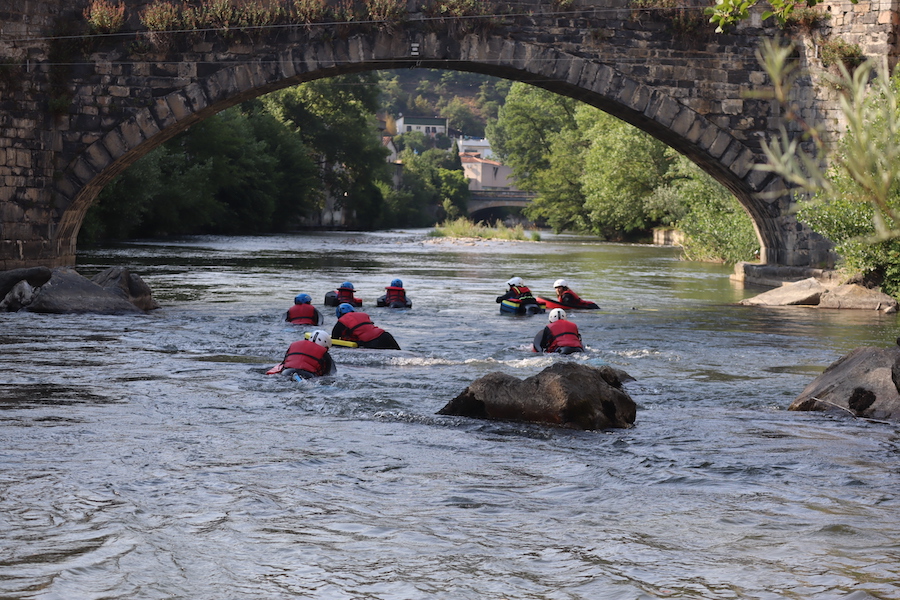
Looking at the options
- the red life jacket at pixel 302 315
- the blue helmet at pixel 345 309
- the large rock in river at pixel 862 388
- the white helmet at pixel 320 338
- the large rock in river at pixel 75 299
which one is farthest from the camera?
the large rock in river at pixel 75 299

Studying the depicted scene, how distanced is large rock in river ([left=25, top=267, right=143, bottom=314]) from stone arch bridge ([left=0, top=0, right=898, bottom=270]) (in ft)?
12.4

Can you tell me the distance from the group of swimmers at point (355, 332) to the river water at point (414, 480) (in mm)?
221

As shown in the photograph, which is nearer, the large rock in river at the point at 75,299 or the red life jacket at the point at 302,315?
the red life jacket at the point at 302,315

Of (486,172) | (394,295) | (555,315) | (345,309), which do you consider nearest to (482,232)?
(394,295)

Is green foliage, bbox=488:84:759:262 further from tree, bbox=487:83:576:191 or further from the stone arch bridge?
the stone arch bridge

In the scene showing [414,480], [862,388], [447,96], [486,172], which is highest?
[447,96]

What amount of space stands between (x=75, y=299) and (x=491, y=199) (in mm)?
80321

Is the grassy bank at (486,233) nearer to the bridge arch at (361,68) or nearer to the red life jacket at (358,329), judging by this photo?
the bridge arch at (361,68)

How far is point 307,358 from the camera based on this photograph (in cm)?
928

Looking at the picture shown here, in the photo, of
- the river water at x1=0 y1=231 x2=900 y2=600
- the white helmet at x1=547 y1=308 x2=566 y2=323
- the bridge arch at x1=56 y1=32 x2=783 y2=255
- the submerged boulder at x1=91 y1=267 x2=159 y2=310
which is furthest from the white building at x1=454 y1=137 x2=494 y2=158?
the river water at x1=0 y1=231 x2=900 y2=600

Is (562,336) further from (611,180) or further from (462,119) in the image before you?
(462,119)

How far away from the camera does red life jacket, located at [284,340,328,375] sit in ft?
30.3

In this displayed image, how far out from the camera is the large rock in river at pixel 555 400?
23.9 ft

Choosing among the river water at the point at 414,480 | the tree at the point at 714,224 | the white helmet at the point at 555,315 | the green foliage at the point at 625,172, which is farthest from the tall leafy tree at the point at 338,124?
the river water at the point at 414,480
